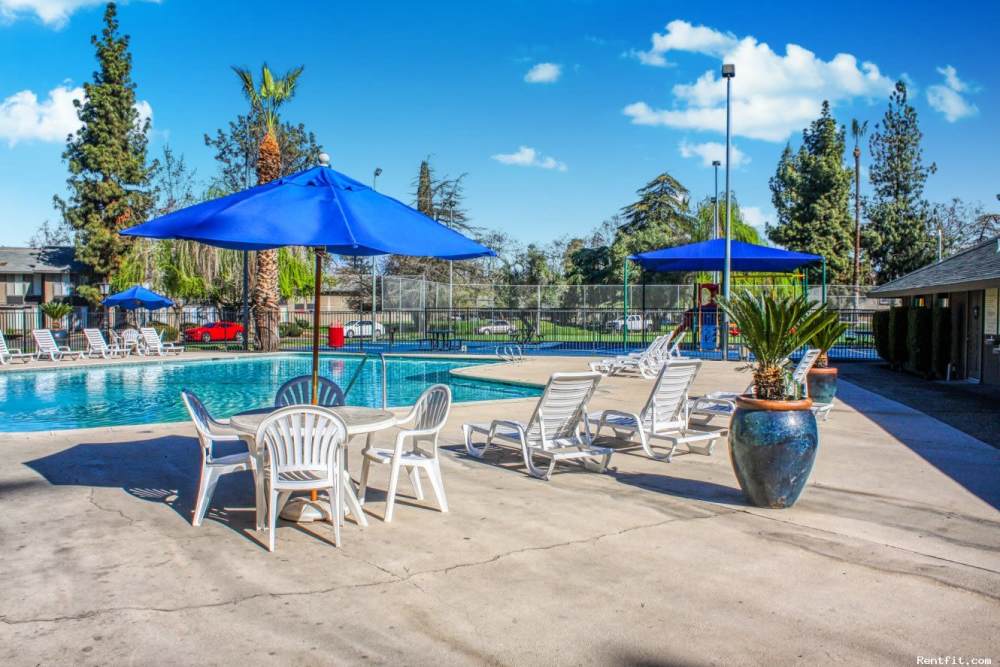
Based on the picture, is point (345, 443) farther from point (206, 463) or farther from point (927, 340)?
point (927, 340)

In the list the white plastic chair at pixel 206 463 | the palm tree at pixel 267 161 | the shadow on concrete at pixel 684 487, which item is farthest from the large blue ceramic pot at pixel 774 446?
the palm tree at pixel 267 161

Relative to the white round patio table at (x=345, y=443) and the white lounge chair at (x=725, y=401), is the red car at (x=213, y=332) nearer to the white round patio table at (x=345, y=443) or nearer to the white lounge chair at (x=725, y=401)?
the white lounge chair at (x=725, y=401)

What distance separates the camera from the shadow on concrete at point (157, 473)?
5.71m

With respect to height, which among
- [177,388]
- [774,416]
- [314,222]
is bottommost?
[177,388]

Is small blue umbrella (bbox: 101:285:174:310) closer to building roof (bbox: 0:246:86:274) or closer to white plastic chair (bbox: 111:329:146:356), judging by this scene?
white plastic chair (bbox: 111:329:146:356)

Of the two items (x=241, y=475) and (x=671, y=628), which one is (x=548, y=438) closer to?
(x=241, y=475)

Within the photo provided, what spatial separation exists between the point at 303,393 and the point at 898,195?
167ft

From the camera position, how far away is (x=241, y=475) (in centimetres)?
674

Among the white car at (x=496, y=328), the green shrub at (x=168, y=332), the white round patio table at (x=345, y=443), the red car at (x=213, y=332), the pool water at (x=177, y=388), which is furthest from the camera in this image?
the green shrub at (x=168, y=332)

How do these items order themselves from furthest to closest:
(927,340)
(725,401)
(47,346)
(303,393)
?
1. (47,346)
2. (927,340)
3. (725,401)
4. (303,393)

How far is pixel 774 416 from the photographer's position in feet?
18.1

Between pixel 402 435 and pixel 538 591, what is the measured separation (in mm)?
1862

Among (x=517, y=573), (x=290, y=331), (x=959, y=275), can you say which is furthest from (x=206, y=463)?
(x=290, y=331)

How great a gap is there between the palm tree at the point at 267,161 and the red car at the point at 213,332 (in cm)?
752
